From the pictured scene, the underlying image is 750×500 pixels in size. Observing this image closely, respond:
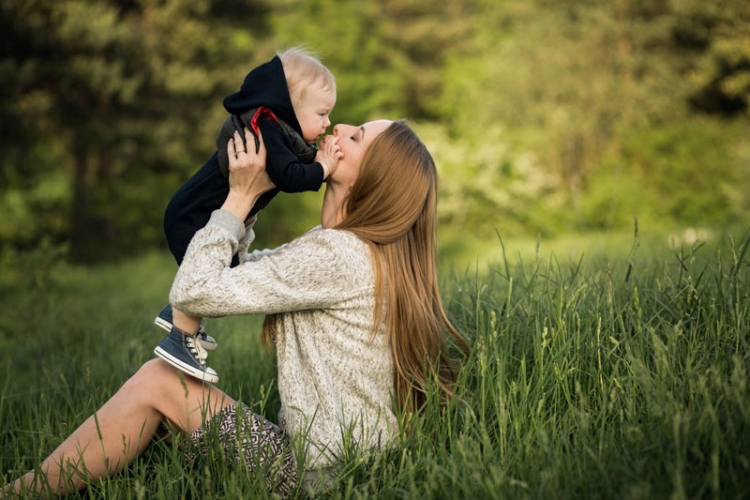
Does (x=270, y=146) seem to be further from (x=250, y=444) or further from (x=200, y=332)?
(x=250, y=444)

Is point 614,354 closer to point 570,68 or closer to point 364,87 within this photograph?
point 570,68

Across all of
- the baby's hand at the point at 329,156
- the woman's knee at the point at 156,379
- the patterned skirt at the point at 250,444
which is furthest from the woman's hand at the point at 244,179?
the patterned skirt at the point at 250,444

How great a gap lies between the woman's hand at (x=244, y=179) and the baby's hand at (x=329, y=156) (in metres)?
0.22

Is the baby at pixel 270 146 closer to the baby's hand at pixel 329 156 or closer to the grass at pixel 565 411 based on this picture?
the baby's hand at pixel 329 156

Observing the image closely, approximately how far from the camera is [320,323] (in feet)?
7.68

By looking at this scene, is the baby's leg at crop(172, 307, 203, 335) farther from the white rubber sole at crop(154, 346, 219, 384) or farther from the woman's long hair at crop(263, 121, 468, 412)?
the woman's long hair at crop(263, 121, 468, 412)

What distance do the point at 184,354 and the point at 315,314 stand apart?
478mm

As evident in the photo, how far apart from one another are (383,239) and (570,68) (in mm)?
20210

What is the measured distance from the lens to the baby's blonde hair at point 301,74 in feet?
9.02

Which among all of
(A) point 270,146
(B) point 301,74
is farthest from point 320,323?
(B) point 301,74

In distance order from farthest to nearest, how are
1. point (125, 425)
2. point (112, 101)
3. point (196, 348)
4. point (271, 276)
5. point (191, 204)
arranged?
point (112, 101) < point (191, 204) < point (196, 348) < point (125, 425) < point (271, 276)

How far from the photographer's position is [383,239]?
7.80 ft

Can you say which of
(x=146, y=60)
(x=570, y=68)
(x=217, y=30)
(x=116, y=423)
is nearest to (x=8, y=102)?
(x=146, y=60)

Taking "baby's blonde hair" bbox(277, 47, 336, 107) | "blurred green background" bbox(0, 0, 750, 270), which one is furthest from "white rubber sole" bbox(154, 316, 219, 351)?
"blurred green background" bbox(0, 0, 750, 270)
